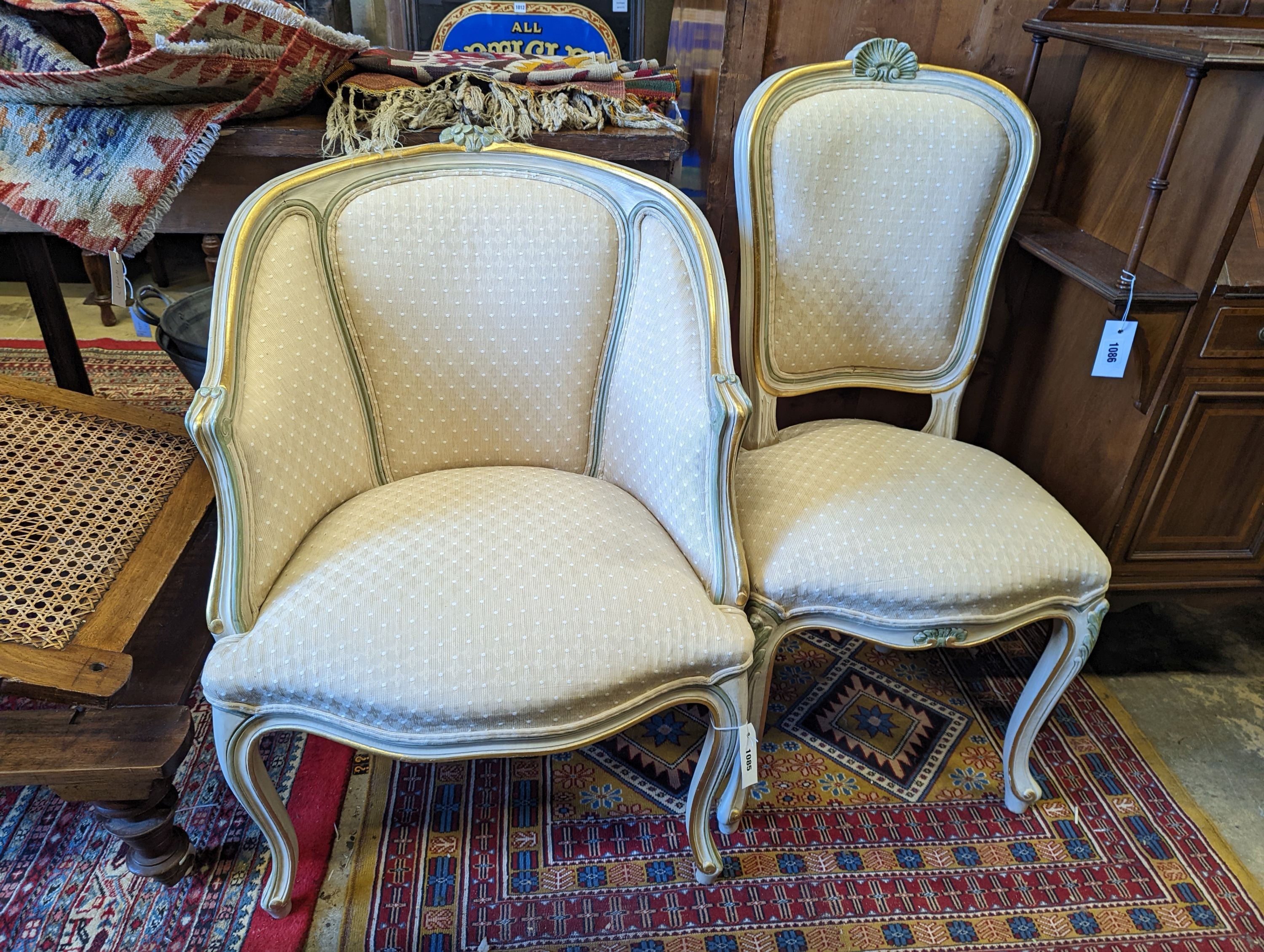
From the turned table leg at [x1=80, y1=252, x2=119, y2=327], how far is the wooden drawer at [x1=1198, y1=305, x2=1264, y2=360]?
9.68ft

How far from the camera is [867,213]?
134 centimetres

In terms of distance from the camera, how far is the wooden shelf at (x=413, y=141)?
50.7 inches

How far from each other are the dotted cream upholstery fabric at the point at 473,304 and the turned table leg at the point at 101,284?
2061 millimetres

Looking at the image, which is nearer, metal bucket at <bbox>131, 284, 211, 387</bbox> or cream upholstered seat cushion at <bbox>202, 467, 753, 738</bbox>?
cream upholstered seat cushion at <bbox>202, 467, 753, 738</bbox>

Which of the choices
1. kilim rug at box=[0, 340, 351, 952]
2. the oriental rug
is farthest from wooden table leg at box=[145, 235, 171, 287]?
the oriental rug

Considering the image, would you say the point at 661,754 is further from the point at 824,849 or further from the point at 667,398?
the point at 667,398

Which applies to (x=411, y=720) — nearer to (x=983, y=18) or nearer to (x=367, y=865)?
(x=367, y=865)

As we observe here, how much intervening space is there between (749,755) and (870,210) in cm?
83

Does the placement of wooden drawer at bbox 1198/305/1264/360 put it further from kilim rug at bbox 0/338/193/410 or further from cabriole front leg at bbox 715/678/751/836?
kilim rug at bbox 0/338/193/410

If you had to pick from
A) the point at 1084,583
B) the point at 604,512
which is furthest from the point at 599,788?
the point at 1084,583

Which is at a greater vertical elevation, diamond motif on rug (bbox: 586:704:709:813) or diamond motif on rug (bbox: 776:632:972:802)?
diamond motif on rug (bbox: 776:632:972:802)

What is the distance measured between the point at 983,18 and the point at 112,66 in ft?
4.23

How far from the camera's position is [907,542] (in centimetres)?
115

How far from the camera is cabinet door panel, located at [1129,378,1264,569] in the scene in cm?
136
